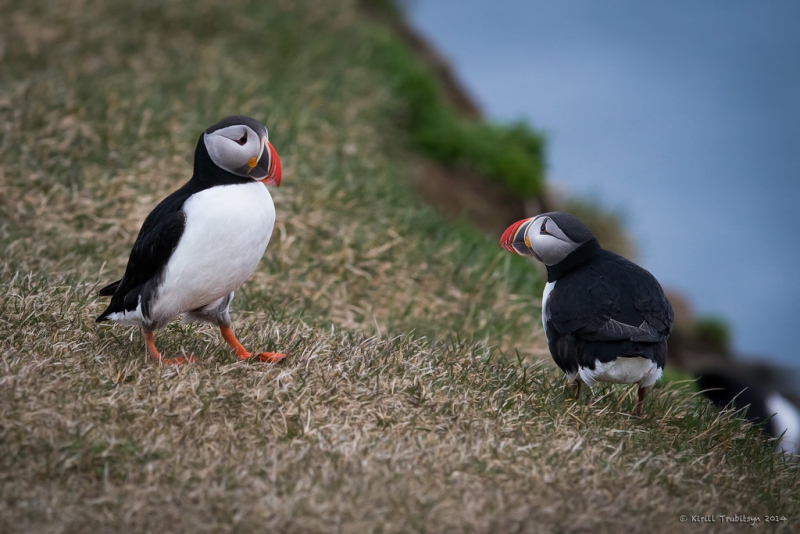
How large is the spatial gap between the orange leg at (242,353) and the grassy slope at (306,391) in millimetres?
66

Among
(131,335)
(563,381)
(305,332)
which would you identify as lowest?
(131,335)

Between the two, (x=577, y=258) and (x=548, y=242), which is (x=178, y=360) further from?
(x=577, y=258)

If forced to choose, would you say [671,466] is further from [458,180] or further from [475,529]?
[458,180]

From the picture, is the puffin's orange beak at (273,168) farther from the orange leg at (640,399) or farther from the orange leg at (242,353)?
the orange leg at (640,399)

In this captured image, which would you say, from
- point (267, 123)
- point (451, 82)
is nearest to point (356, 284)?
point (267, 123)

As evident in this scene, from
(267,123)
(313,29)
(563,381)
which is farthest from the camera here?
(313,29)

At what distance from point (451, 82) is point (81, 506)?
10.7 m

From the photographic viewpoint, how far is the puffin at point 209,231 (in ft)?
11.3

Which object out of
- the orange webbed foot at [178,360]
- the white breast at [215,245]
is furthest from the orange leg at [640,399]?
the orange webbed foot at [178,360]

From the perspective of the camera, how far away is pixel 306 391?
3447 mm

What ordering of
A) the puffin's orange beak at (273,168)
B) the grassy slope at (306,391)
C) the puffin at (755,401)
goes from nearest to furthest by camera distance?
the grassy slope at (306,391) → the puffin's orange beak at (273,168) → the puffin at (755,401)

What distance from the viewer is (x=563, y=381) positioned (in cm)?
403

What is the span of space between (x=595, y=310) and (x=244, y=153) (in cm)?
168

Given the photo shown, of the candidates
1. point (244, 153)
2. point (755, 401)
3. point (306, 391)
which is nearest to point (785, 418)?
point (755, 401)
